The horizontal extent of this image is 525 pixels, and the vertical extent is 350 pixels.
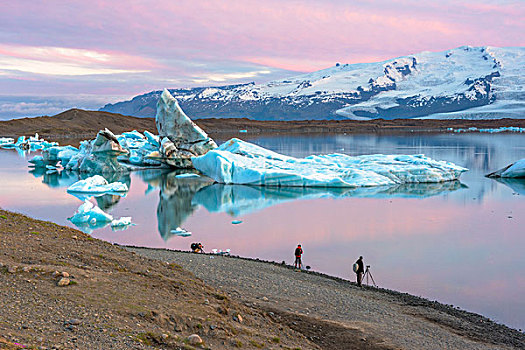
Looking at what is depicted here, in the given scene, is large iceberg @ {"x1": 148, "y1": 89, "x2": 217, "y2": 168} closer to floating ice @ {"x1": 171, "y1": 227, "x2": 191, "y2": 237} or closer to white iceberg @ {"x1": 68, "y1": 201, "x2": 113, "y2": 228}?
white iceberg @ {"x1": 68, "y1": 201, "x2": 113, "y2": 228}

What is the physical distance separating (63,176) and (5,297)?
25.4 meters

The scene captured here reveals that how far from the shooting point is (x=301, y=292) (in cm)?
885

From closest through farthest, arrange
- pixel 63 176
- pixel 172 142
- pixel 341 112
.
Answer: pixel 63 176 → pixel 172 142 → pixel 341 112

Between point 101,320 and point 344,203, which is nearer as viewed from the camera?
point 101,320

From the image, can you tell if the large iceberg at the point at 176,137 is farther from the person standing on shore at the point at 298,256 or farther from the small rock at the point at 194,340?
the small rock at the point at 194,340

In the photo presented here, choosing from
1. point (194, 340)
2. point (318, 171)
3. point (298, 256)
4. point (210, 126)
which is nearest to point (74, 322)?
point (194, 340)

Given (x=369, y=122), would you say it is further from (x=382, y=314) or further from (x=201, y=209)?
(x=382, y=314)

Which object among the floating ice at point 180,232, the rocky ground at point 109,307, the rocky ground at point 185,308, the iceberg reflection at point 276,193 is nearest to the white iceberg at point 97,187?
the iceberg reflection at point 276,193

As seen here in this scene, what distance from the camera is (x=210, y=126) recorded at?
98438mm

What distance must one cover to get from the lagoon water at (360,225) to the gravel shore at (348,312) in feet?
3.03

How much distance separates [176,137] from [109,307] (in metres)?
26.7

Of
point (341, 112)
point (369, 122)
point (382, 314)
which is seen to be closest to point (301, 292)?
point (382, 314)

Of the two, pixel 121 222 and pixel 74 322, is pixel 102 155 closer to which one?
pixel 121 222

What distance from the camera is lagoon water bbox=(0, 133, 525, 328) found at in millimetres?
10875
